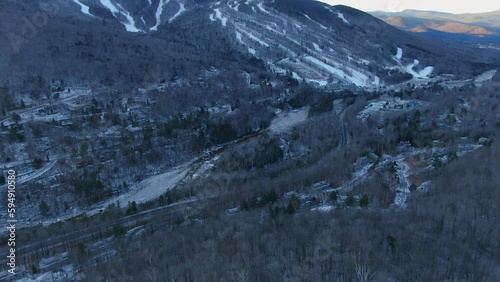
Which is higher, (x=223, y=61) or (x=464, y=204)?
(x=223, y=61)

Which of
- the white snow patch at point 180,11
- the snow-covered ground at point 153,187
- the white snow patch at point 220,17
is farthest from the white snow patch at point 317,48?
the snow-covered ground at point 153,187

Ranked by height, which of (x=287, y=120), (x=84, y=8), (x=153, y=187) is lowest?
(x=153, y=187)

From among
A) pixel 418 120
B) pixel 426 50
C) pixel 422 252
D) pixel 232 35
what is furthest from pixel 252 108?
pixel 426 50

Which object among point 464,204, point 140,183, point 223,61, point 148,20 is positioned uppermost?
point 148,20

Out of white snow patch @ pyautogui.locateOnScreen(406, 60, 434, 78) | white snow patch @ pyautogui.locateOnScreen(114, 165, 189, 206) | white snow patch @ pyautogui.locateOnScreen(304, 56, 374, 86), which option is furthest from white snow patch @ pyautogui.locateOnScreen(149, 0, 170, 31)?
white snow patch @ pyautogui.locateOnScreen(114, 165, 189, 206)

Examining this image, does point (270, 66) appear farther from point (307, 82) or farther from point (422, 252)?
point (422, 252)

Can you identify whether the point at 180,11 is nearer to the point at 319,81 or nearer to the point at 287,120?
the point at 319,81

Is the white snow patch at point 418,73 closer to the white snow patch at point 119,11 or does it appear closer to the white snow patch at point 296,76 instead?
the white snow patch at point 296,76

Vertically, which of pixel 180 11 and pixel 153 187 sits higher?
pixel 180 11

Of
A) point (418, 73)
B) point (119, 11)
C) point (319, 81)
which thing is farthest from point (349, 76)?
point (119, 11)
